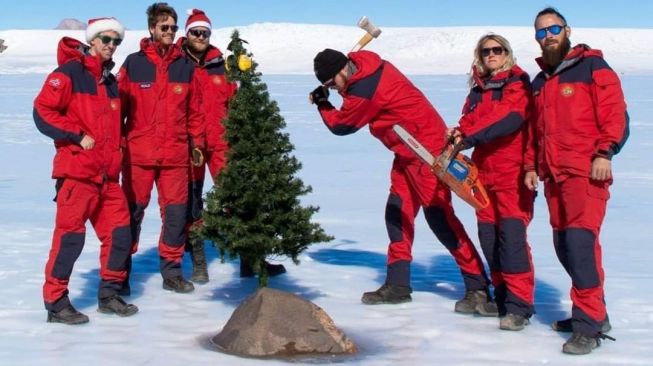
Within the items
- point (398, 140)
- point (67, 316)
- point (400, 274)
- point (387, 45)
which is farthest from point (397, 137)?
point (387, 45)

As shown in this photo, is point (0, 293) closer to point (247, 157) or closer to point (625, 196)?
point (247, 157)

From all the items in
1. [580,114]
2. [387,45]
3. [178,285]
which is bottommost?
[178,285]

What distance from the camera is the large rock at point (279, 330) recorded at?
5.25 m

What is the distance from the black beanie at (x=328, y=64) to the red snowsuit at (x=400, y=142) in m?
0.13

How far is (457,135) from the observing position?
19.1 ft

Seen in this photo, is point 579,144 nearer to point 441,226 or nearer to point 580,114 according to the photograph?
point 580,114

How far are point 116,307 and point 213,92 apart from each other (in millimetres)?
1841

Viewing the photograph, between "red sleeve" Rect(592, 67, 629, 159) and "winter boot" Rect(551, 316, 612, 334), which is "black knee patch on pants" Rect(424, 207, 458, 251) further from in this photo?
"red sleeve" Rect(592, 67, 629, 159)

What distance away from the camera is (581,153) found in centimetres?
521

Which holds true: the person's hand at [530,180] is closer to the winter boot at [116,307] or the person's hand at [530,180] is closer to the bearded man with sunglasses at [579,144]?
the bearded man with sunglasses at [579,144]

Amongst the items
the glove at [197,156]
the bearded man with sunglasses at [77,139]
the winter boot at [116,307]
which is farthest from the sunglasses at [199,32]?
the winter boot at [116,307]

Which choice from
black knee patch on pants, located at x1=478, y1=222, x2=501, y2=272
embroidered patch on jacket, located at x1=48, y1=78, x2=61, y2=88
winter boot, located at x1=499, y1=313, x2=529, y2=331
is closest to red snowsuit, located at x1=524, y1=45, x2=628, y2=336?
winter boot, located at x1=499, y1=313, x2=529, y2=331

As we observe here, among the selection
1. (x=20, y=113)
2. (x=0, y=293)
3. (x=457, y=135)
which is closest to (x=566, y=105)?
(x=457, y=135)

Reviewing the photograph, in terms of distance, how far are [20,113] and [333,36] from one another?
71527 mm
